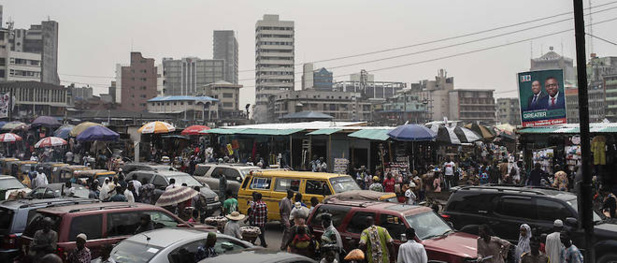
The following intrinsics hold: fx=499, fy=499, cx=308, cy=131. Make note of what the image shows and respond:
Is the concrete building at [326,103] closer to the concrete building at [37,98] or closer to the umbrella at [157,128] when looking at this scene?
the concrete building at [37,98]

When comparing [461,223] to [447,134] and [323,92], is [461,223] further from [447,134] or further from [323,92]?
[323,92]

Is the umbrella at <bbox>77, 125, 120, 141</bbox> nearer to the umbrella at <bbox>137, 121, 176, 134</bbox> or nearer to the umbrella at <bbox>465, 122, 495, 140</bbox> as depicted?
the umbrella at <bbox>137, 121, 176, 134</bbox>

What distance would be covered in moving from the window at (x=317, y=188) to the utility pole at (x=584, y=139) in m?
7.57

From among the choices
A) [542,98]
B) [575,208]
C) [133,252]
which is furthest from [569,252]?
[542,98]

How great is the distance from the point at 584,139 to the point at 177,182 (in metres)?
13.1

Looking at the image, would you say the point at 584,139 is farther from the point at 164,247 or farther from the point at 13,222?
the point at 13,222

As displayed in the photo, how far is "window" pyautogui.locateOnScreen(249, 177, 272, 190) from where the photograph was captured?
15273 mm

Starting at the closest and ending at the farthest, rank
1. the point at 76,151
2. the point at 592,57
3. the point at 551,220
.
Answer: the point at 551,220
the point at 76,151
the point at 592,57

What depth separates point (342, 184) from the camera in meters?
14.6

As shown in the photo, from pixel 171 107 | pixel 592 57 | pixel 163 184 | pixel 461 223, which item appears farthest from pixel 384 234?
pixel 592 57

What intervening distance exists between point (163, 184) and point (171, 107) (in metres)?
96.2

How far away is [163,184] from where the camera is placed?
693 inches

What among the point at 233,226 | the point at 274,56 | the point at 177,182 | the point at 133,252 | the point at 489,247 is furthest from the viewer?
the point at 274,56

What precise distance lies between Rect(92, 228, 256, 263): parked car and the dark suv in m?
5.74
